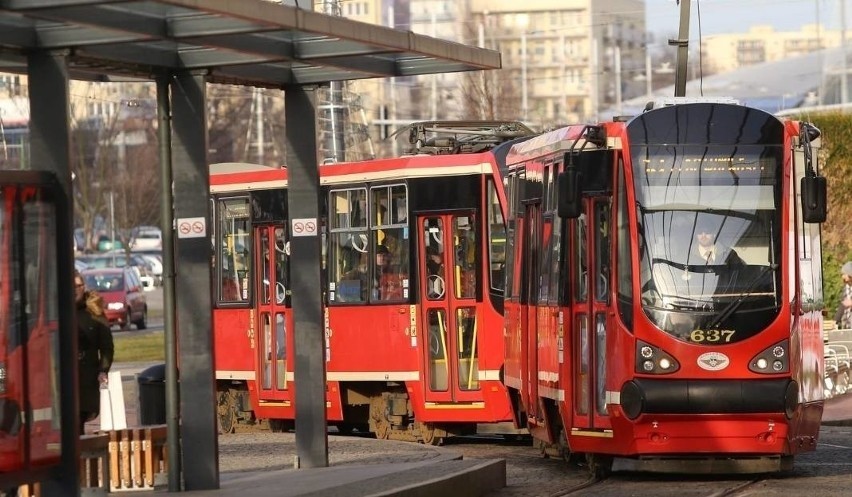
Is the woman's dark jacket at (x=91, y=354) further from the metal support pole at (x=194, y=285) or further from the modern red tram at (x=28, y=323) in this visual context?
the modern red tram at (x=28, y=323)

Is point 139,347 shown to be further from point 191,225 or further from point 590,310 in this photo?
point 191,225

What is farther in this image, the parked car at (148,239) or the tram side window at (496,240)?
the parked car at (148,239)

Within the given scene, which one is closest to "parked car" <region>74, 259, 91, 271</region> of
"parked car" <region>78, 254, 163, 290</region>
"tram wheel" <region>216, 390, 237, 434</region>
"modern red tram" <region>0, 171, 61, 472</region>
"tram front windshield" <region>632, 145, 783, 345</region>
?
"parked car" <region>78, 254, 163, 290</region>

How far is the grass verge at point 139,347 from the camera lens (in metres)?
42.4

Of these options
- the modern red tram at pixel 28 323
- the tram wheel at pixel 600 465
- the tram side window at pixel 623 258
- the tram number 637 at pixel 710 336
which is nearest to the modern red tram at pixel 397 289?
the tram wheel at pixel 600 465

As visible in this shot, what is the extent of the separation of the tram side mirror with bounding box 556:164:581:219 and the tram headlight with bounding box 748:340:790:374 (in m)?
1.88

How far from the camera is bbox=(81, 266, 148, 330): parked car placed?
5475cm

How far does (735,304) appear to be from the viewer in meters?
16.1

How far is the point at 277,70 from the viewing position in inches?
616

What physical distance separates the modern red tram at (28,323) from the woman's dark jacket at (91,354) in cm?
568

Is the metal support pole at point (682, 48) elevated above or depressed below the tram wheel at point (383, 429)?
above

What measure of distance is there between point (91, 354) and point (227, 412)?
7.18m

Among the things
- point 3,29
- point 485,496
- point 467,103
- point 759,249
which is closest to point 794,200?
point 759,249

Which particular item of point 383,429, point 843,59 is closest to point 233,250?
point 383,429
